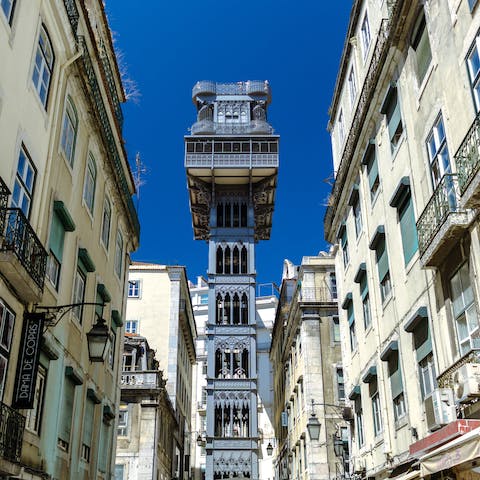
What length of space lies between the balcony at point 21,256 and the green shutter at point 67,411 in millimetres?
3782

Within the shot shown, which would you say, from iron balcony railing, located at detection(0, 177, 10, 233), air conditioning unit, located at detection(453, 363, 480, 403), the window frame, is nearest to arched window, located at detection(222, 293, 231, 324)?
the window frame

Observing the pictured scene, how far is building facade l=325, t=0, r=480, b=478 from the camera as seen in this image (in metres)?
10.1

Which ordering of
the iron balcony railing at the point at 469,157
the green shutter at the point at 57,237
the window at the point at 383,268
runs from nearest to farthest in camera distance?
the iron balcony railing at the point at 469,157 < the green shutter at the point at 57,237 < the window at the point at 383,268

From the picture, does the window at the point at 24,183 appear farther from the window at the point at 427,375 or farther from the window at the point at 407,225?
the window at the point at 427,375

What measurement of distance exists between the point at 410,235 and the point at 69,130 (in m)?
8.29

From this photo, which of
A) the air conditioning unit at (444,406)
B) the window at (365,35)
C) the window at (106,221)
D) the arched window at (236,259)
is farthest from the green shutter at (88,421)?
the arched window at (236,259)

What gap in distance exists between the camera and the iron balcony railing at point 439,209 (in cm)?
1022

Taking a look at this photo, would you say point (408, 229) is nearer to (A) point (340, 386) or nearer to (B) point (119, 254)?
(B) point (119, 254)

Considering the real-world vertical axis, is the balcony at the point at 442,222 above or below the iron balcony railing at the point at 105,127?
below

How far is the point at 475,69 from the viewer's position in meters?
10.1

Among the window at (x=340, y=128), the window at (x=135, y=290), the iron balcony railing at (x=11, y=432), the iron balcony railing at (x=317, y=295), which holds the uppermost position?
the window at (x=135, y=290)

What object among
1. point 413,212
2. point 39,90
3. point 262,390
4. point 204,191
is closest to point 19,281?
point 39,90

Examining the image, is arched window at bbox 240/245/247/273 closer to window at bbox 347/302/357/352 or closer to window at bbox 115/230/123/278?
window at bbox 115/230/123/278

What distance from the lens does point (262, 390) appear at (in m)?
71.3
